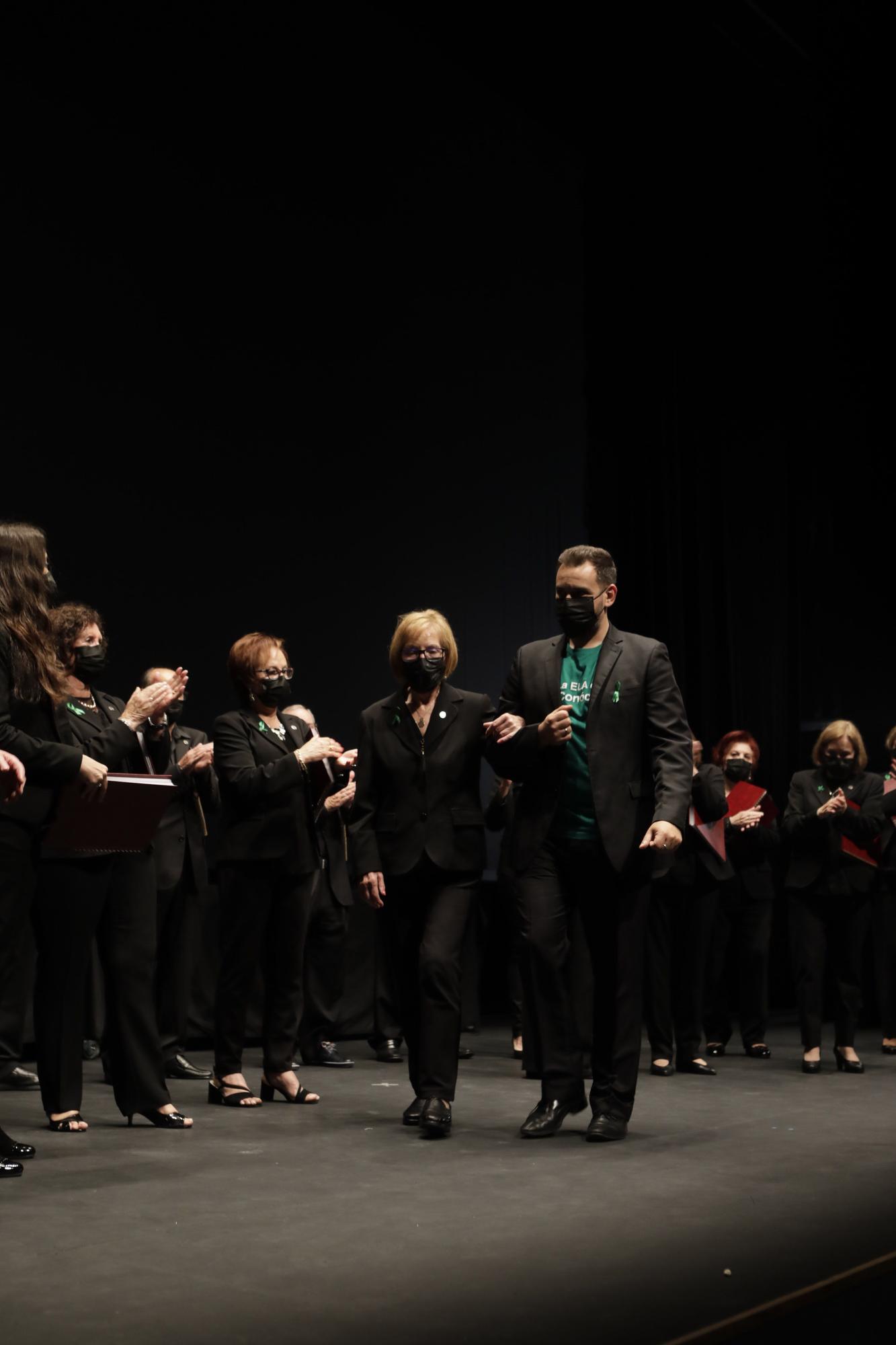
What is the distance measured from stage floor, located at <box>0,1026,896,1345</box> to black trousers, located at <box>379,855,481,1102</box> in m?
0.21

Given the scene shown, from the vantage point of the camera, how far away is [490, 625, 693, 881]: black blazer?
3.99 metres

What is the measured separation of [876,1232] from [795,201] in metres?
7.85

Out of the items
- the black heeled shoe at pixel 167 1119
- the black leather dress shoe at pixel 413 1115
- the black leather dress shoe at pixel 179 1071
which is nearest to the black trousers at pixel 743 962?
the black leather dress shoe at pixel 179 1071

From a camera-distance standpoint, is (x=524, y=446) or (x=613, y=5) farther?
(x=524, y=446)

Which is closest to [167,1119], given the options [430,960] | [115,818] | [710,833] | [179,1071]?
[430,960]

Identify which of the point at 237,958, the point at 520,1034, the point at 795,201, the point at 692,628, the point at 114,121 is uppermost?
the point at 795,201

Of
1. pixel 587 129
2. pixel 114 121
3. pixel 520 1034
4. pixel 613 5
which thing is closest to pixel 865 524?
pixel 587 129

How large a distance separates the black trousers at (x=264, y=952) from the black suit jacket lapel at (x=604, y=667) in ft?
4.31

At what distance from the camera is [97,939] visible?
423 cm

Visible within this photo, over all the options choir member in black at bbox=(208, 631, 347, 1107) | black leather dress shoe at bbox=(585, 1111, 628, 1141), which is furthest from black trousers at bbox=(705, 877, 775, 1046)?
black leather dress shoe at bbox=(585, 1111, 628, 1141)

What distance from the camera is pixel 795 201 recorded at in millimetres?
9570

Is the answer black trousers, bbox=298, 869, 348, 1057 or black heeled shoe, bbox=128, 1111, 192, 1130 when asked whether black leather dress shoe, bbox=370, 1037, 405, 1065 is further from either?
black heeled shoe, bbox=128, 1111, 192, 1130

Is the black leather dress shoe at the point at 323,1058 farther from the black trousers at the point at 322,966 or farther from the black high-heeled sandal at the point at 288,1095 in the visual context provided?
the black high-heeled sandal at the point at 288,1095

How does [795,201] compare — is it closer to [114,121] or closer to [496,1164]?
[114,121]
